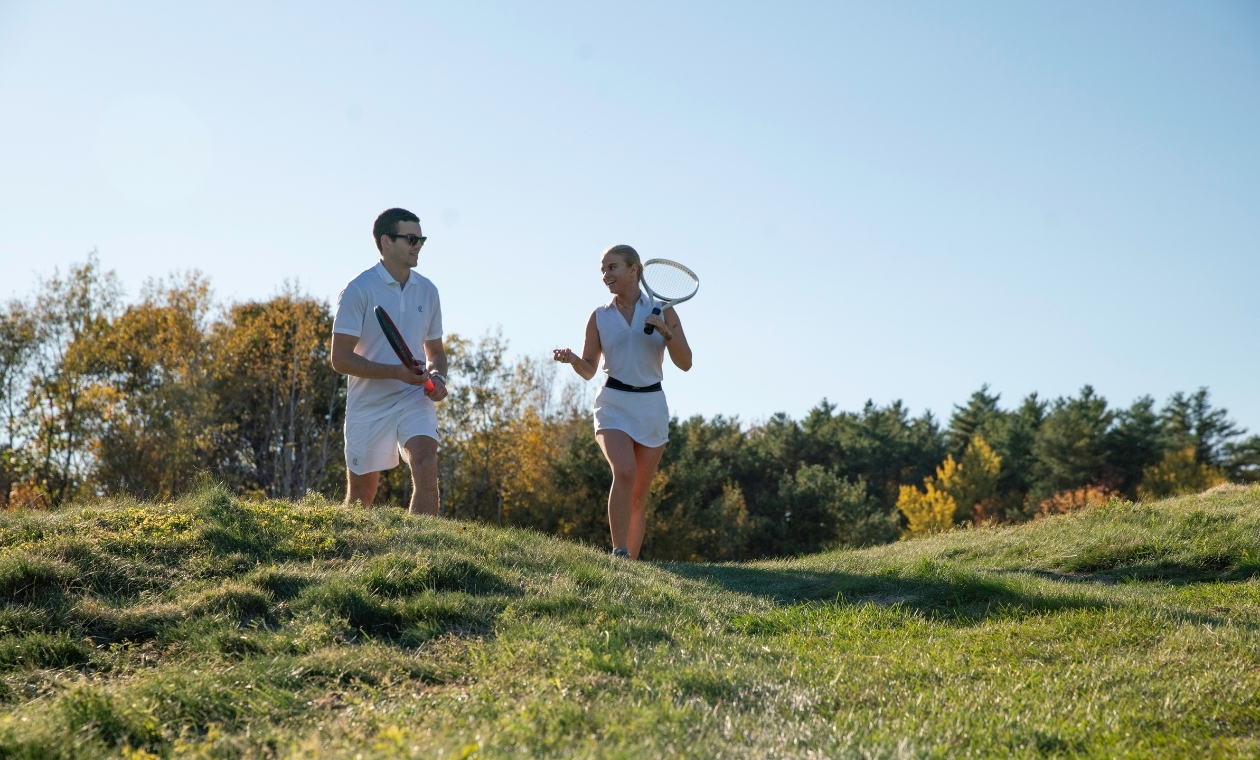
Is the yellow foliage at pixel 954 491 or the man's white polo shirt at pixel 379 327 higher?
the yellow foliage at pixel 954 491

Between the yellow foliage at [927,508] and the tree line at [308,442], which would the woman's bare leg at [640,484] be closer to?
the tree line at [308,442]

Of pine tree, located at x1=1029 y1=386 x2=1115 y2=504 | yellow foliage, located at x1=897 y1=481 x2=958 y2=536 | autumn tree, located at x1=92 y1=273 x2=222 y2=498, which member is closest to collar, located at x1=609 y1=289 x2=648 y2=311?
autumn tree, located at x1=92 y1=273 x2=222 y2=498

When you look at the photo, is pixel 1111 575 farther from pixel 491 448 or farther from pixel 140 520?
pixel 491 448

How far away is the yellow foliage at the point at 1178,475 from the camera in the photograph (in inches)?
2021

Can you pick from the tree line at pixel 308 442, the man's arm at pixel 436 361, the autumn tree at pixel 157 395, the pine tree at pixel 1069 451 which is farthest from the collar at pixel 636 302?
the pine tree at pixel 1069 451

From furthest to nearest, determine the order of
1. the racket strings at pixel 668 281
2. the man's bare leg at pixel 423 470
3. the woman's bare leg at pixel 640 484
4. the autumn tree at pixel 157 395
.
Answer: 1. the autumn tree at pixel 157 395
2. the racket strings at pixel 668 281
3. the woman's bare leg at pixel 640 484
4. the man's bare leg at pixel 423 470

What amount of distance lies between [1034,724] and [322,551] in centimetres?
397

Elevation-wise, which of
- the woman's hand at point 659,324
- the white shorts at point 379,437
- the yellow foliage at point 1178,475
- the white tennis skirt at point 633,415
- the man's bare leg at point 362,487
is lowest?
the man's bare leg at point 362,487

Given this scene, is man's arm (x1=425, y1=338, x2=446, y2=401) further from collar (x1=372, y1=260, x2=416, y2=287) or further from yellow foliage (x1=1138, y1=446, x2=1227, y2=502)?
yellow foliage (x1=1138, y1=446, x2=1227, y2=502)

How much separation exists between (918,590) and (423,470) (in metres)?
3.75

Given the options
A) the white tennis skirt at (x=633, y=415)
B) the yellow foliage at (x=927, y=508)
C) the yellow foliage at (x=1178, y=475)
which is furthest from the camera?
A: the yellow foliage at (x=927, y=508)

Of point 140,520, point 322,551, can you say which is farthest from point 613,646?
point 140,520

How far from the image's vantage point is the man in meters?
7.86

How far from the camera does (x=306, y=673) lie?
4004mm
